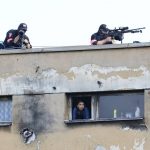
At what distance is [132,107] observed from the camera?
79.5 feet

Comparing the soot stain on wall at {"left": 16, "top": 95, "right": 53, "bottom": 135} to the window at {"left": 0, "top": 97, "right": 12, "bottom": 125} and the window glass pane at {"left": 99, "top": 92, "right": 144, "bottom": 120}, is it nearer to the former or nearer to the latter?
the window at {"left": 0, "top": 97, "right": 12, "bottom": 125}

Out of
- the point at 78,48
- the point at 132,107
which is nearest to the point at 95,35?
the point at 78,48

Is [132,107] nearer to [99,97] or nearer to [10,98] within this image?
[99,97]

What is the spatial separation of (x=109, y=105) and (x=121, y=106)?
0.32 m

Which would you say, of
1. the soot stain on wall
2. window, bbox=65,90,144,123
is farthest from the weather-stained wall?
window, bbox=65,90,144,123

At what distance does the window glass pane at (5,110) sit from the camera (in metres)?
24.9

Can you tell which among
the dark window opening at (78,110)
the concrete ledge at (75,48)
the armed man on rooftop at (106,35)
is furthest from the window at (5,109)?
the armed man on rooftop at (106,35)

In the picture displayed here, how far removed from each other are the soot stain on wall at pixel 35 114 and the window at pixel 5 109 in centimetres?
32

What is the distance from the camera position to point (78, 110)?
24547mm

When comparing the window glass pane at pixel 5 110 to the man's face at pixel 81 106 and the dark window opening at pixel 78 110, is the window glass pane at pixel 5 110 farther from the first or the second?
the man's face at pixel 81 106

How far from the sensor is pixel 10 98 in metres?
25.0

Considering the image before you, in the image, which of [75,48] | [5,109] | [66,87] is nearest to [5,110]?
[5,109]

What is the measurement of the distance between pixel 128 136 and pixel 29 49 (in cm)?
358

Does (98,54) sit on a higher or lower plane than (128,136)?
higher
